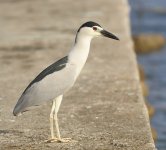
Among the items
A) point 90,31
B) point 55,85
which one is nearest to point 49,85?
point 55,85

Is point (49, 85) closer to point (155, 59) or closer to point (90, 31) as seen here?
point (90, 31)

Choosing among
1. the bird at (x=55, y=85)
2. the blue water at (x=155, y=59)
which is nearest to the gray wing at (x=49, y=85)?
the bird at (x=55, y=85)

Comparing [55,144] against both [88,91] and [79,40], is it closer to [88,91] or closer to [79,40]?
[79,40]

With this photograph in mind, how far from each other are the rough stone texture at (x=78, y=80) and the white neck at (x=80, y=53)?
2.10 ft

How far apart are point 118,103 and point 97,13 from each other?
4.99m

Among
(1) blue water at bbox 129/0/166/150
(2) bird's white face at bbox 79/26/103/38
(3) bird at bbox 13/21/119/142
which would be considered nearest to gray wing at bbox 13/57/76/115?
(3) bird at bbox 13/21/119/142

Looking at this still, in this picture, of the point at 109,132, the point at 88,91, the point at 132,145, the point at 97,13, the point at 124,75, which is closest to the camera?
the point at 132,145

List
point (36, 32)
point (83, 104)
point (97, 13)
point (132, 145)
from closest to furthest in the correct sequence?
1. point (132, 145)
2. point (83, 104)
3. point (36, 32)
4. point (97, 13)

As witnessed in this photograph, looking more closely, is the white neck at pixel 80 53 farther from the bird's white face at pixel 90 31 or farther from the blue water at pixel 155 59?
the blue water at pixel 155 59

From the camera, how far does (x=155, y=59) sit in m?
15.4

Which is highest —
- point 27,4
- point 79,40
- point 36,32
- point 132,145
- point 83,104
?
point 27,4

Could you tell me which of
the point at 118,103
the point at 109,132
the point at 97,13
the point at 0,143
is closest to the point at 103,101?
the point at 118,103

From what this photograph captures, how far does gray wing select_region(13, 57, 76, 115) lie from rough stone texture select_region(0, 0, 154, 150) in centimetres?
33

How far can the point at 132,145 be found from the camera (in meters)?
6.36
